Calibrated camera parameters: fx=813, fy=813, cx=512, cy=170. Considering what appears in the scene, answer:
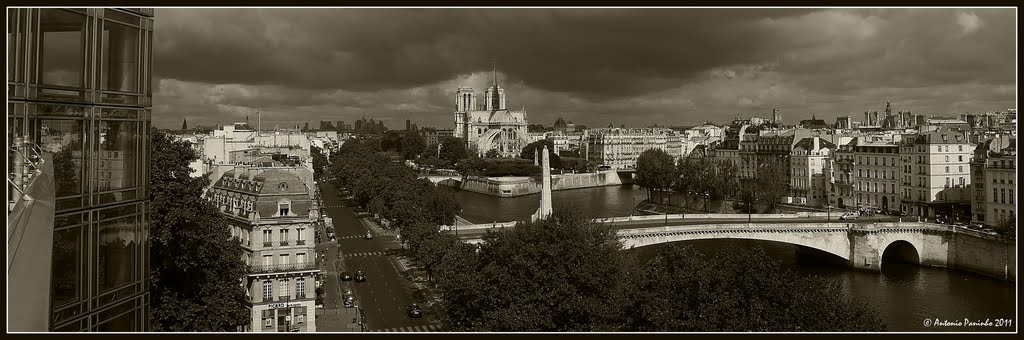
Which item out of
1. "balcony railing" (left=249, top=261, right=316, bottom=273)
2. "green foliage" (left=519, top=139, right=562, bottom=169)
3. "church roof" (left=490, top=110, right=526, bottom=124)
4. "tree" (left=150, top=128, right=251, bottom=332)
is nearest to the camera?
"tree" (left=150, top=128, right=251, bottom=332)

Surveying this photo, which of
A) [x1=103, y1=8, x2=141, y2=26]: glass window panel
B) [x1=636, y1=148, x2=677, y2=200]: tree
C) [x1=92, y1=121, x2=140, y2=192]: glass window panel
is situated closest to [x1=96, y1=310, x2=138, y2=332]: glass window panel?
[x1=92, y1=121, x2=140, y2=192]: glass window panel

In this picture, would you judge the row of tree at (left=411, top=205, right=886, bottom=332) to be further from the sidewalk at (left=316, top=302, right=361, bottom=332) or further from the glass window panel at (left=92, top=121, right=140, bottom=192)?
the glass window panel at (left=92, top=121, right=140, bottom=192)

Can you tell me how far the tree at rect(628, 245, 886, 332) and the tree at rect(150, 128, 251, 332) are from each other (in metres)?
11.7

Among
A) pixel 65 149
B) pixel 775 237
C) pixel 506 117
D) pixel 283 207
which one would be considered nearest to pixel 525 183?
pixel 775 237

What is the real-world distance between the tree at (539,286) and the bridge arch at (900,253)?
2879 centimetres

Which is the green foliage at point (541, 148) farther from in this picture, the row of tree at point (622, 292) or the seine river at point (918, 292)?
the row of tree at point (622, 292)

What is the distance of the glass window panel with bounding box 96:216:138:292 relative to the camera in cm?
1084

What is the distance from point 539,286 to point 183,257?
9.88 meters

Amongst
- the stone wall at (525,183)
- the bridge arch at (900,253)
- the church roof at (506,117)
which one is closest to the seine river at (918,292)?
the bridge arch at (900,253)

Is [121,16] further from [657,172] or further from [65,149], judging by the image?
[657,172]

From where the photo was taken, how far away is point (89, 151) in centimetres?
1059
